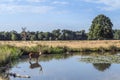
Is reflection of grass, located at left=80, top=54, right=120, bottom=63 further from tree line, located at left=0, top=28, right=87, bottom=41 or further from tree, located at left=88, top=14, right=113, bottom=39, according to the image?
tree line, located at left=0, top=28, right=87, bottom=41

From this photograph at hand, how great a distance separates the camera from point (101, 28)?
75.1m

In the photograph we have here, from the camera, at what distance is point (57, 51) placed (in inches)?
1791

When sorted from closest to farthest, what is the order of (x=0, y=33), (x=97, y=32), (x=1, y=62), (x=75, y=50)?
(x=1, y=62) < (x=75, y=50) < (x=97, y=32) < (x=0, y=33)

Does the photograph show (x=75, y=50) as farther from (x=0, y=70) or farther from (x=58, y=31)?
(x=58, y=31)

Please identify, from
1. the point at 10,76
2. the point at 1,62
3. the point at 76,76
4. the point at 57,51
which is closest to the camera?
the point at 10,76

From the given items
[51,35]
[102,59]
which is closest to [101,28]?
[102,59]

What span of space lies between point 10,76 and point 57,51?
24.4m

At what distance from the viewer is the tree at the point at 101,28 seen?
74.4 meters

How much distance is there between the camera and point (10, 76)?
69.6ft

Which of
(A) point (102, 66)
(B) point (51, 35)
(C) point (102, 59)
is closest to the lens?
(A) point (102, 66)

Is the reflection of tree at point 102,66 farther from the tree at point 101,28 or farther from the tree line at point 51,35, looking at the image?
the tree line at point 51,35

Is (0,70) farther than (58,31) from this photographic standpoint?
No

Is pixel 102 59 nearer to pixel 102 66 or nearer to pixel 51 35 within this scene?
pixel 102 66

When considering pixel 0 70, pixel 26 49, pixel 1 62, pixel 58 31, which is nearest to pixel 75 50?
pixel 26 49
